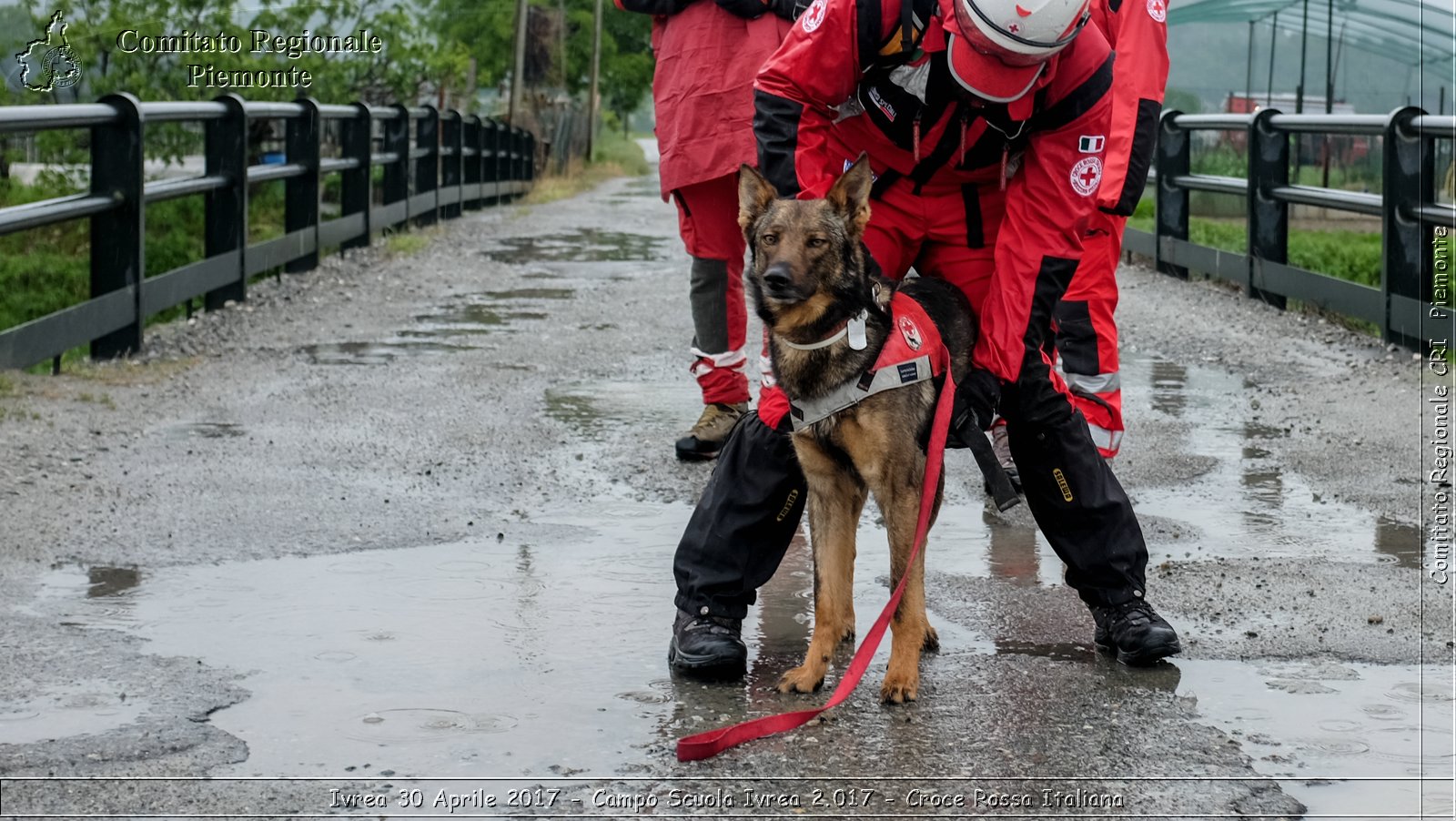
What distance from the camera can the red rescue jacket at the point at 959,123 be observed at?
4.22 m

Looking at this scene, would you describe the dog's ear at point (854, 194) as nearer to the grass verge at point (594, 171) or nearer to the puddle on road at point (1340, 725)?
the puddle on road at point (1340, 725)

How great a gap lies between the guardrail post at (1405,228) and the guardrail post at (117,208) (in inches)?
261

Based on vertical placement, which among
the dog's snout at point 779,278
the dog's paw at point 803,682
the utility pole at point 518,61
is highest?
the utility pole at point 518,61

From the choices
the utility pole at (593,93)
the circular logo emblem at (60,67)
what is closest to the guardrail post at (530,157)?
the circular logo emblem at (60,67)

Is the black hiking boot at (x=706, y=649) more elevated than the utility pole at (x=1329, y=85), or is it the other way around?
the utility pole at (x=1329, y=85)

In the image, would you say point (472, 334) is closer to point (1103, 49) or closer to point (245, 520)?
point (245, 520)

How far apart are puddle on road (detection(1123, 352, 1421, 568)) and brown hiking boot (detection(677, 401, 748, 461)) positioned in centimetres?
159

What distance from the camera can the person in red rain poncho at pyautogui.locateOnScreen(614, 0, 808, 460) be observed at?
683cm

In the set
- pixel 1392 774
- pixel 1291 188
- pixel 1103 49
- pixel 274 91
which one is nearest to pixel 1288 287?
pixel 1291 188

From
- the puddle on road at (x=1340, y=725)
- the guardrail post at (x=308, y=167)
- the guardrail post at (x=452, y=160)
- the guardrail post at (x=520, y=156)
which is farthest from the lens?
the guardrail post at (x=520, y=156)

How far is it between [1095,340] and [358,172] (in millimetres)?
10306

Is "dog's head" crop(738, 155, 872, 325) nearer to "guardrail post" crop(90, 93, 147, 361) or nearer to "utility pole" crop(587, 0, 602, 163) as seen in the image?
"guardrail post" crop(90, 93, 147, 361)

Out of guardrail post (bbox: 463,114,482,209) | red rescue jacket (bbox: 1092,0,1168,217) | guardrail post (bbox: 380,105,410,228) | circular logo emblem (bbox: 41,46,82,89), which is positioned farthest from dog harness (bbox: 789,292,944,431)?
guardrail post (bbox: 463,114,482,209)

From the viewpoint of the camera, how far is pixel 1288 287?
11320 mm
